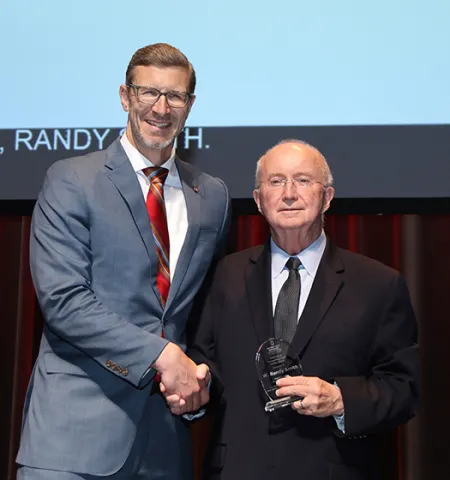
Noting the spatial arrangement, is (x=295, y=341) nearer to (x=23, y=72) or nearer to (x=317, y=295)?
(x=317, y=295)

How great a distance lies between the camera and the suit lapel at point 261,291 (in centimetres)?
204

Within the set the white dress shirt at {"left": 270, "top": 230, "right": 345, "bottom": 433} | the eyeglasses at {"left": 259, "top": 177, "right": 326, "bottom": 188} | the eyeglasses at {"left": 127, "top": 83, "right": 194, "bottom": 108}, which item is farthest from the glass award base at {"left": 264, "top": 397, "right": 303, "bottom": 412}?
the eyeglasses at {"left": 127, "top": 83, "right": 194, "bottom": 108}

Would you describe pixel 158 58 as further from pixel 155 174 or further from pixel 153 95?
pixel 155 174

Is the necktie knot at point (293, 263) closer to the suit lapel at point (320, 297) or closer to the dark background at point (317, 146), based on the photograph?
the suit lapel at point (320, 297)

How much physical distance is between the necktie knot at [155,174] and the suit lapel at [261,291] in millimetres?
359

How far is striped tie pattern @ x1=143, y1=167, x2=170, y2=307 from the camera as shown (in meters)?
2.11

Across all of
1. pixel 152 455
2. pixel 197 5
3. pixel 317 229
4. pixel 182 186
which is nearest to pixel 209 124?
pixel 197 5

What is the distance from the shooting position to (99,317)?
6.32ft

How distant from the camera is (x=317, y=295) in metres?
2.05

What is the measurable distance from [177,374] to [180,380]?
2 centimetres

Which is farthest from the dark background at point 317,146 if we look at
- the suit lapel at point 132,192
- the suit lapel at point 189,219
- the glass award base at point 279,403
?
the glass award base at point 279,403

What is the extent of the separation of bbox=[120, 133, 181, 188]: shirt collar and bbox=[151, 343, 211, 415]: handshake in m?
0.56

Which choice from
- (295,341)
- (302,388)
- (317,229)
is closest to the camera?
(302,388)

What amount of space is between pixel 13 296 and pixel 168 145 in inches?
55.7
